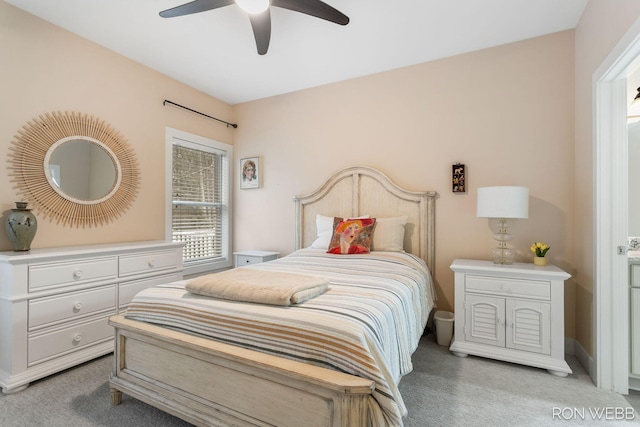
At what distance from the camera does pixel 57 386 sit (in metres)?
1.97

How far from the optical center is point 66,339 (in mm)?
2162

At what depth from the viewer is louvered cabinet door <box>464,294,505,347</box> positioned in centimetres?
230

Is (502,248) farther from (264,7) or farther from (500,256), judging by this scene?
(264,7)

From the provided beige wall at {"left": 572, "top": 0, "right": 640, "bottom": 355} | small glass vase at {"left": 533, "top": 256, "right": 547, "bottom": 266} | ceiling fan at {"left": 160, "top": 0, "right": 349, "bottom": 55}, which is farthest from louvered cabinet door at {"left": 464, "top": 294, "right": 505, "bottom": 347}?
ceiling fan at {"left": 160, "top": 0, "right": 349, "bottom": 55}

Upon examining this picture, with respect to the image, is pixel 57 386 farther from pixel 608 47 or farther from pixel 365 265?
pixel 608 47

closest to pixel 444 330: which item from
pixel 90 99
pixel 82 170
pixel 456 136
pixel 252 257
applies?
pixel 456 136

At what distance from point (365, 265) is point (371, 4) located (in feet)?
6.27

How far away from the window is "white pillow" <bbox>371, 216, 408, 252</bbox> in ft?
7.12

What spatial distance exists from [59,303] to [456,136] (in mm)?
3495

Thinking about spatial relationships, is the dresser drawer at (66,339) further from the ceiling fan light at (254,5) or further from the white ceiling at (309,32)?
the ceiling fan light at (254,5)

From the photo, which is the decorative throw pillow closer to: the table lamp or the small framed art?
the small framed art

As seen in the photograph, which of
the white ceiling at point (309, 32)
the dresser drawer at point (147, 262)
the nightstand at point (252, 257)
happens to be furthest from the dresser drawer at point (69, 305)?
the white ceiling at point (309, 32)

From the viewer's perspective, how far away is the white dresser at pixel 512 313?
7.07ft

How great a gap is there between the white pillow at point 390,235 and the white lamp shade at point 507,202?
0.75m
